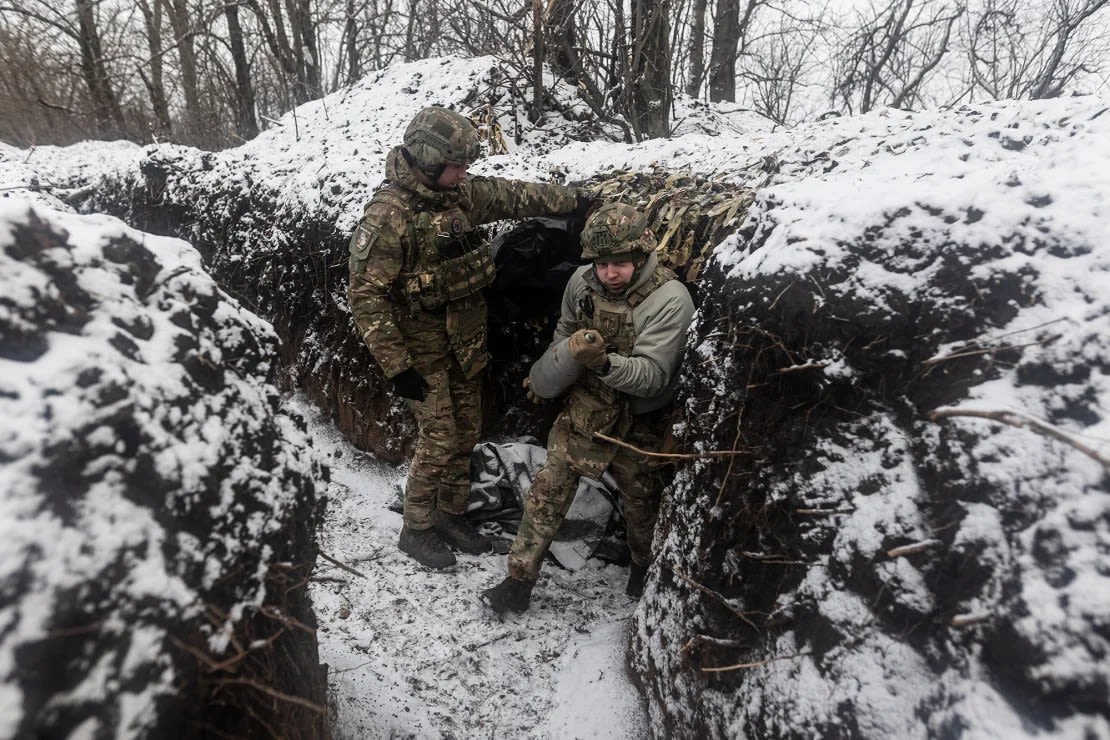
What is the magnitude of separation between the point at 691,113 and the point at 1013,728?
7.60 meters

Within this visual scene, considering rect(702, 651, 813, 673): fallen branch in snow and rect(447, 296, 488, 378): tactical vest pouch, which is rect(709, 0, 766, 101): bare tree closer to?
rect(447, 296, 488, 378): tactical vest pouch

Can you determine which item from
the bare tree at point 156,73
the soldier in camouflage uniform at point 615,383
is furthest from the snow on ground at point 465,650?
the bare tree at point 156,73

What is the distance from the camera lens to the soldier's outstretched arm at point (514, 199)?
3557 millimetres

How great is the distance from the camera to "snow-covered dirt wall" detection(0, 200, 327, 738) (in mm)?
1110

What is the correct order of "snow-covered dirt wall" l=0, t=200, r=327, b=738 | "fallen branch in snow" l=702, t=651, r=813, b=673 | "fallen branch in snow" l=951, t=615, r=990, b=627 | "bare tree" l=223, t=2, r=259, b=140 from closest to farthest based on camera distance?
1. "snow-covered dirt wall" l=0, t=200, r=327, b=738
2. "fallen branch in snow" l=951, t=615, r=990, b=627
3. "fallen branch in snow" l=702, t=651, r=813, b=673
4. "bare tree" l=223, t=2, r=259, b=140

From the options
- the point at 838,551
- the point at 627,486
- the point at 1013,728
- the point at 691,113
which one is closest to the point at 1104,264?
the point at 838,551

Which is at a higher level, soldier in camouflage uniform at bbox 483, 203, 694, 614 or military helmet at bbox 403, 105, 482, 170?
military helmet at bbox 403, 105, 482, 170

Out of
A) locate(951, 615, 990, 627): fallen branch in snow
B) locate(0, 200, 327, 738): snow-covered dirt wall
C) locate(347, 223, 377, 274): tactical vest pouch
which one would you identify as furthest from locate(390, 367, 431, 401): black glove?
locate(951, 615, 990, 627): fallen branch in snow

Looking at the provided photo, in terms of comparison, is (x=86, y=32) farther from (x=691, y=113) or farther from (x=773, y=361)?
(x=773, y=361)

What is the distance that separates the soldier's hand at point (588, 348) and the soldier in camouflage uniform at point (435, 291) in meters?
1.03

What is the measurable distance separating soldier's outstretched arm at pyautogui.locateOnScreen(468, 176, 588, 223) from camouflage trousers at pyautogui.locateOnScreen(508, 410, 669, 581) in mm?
1360

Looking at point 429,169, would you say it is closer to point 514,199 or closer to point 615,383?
point 514,199

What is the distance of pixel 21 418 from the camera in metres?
1.19

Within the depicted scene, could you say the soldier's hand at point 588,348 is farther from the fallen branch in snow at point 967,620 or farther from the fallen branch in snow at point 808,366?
the fallen branch in snow at point 967,620
